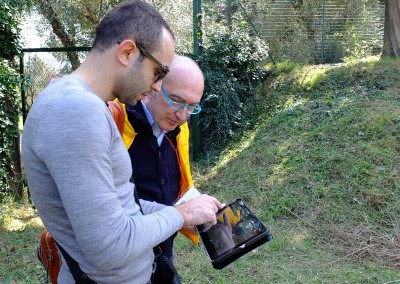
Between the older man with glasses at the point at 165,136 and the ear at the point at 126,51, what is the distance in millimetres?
698

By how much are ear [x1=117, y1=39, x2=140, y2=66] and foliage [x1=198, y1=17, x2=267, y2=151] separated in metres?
6.26

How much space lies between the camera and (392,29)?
28.7ft

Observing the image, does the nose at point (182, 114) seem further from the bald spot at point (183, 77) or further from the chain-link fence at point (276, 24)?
the chain-link fence at point (276, 24)

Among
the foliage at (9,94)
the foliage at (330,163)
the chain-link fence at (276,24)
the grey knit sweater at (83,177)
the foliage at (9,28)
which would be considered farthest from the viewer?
the chain-link fence at (276,24)

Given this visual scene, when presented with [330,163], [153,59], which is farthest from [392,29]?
[153,59]

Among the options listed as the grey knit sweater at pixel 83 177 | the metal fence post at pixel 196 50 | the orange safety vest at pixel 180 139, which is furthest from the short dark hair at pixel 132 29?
the metal fence post at pixel 196 50

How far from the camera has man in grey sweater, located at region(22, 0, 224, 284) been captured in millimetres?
1018

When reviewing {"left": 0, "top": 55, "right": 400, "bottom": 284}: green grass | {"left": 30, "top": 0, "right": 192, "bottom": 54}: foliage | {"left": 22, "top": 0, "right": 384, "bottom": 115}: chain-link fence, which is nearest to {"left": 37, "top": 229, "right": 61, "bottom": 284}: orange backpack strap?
{"left": 0, "top": 55, "right": 400, "bottom": 284}: green grass

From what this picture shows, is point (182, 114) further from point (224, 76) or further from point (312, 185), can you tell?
point (224, 76)

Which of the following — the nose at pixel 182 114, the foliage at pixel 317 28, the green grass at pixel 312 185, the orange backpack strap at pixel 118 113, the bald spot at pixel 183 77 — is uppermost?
the bald spot at pixel 183 77

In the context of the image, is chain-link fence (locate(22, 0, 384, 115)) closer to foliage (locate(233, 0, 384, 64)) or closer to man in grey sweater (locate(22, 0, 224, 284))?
foliage (locate(233, 0, 384, 64))

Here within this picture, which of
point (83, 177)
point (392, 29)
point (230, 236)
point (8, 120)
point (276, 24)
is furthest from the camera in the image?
point (276, 24)

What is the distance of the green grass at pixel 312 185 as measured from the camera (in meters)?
4.14

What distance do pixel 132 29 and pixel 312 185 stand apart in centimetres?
469
